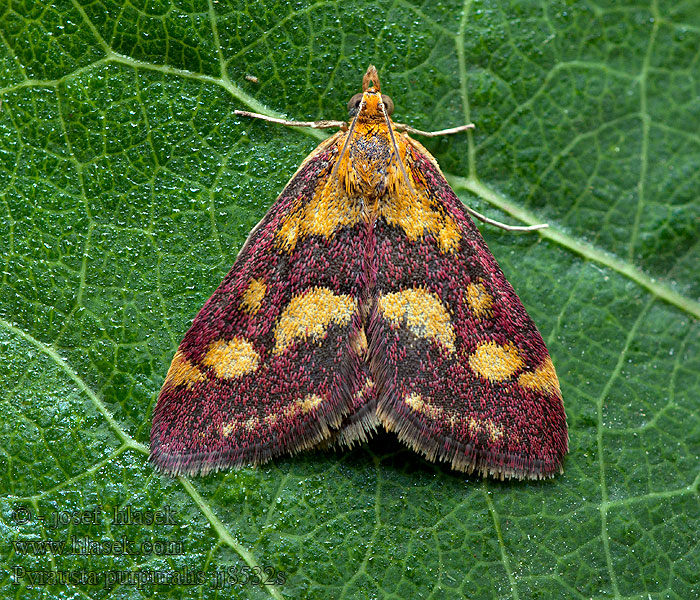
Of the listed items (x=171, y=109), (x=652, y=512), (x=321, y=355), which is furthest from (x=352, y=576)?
(x=171, y=109)

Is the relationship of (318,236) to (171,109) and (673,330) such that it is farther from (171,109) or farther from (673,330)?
(673,330)

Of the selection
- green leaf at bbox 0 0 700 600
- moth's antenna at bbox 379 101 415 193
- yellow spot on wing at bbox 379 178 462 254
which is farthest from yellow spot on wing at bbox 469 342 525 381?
moth's antenna at bbox 379 101 415 193

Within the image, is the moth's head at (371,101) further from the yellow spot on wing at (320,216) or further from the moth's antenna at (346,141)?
the yellow spot on wing at (320,216)

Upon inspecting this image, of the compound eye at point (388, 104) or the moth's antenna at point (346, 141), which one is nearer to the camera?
the moth's antenna at point (346, 141)

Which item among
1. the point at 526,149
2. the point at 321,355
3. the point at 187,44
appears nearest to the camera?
the point at 321,355

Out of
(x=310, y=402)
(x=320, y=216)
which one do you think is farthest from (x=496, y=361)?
(x=320, y=216)

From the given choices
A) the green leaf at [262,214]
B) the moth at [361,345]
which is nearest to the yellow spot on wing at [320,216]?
the moth at [361,345]

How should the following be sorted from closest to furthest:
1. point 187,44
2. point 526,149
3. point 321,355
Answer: point 321,355 → point 187,44 → point 526,149
